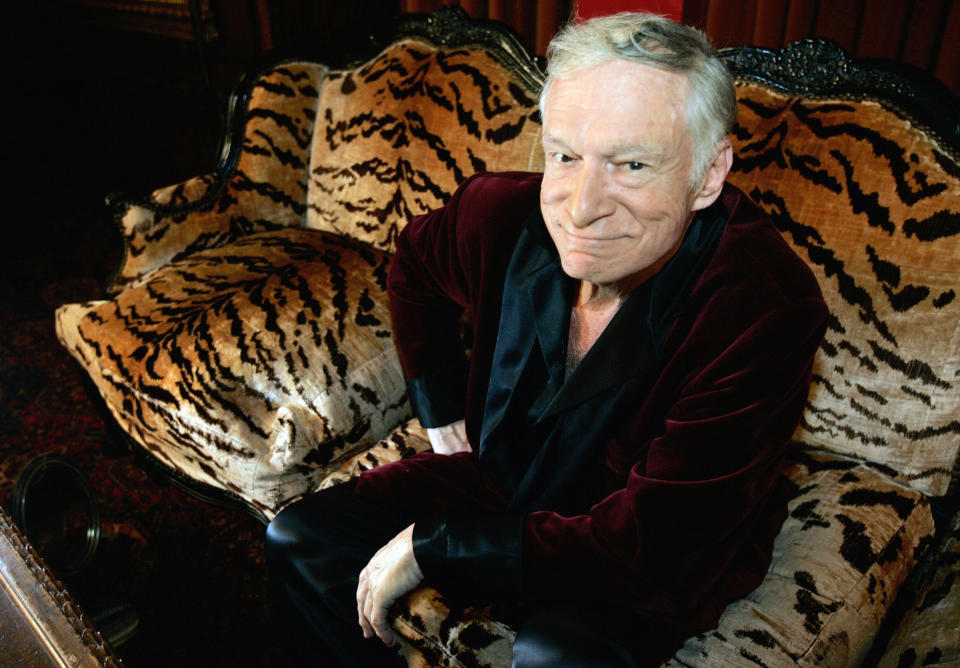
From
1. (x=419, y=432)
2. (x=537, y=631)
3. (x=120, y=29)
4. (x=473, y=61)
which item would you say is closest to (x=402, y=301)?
(x=419, y=432)

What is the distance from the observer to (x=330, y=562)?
42.6 inches

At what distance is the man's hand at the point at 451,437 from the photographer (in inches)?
49.9

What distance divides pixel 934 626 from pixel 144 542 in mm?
1766

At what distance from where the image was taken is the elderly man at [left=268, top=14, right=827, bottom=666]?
2.64ft

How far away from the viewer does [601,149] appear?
79cm

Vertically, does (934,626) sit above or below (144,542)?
above

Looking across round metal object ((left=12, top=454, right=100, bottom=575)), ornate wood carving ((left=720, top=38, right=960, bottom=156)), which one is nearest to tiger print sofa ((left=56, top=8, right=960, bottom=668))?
ornate wood carving ((left=720, top=38, right=960, bottom=156))

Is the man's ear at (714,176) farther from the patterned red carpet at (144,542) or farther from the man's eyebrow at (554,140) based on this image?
the patterned red carpet at (144,542)

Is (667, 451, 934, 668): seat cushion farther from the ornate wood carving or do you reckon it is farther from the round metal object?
the round metal object

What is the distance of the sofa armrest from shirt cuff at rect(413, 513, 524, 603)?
1377 mm

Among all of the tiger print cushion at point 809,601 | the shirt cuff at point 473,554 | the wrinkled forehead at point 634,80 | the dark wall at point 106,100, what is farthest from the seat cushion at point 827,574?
the dark wall at point 106,100

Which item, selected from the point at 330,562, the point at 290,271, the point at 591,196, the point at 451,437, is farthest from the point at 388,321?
the point at 591,196

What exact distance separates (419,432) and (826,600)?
83 centimetres

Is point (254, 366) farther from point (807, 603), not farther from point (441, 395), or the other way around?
point (807, 603)
